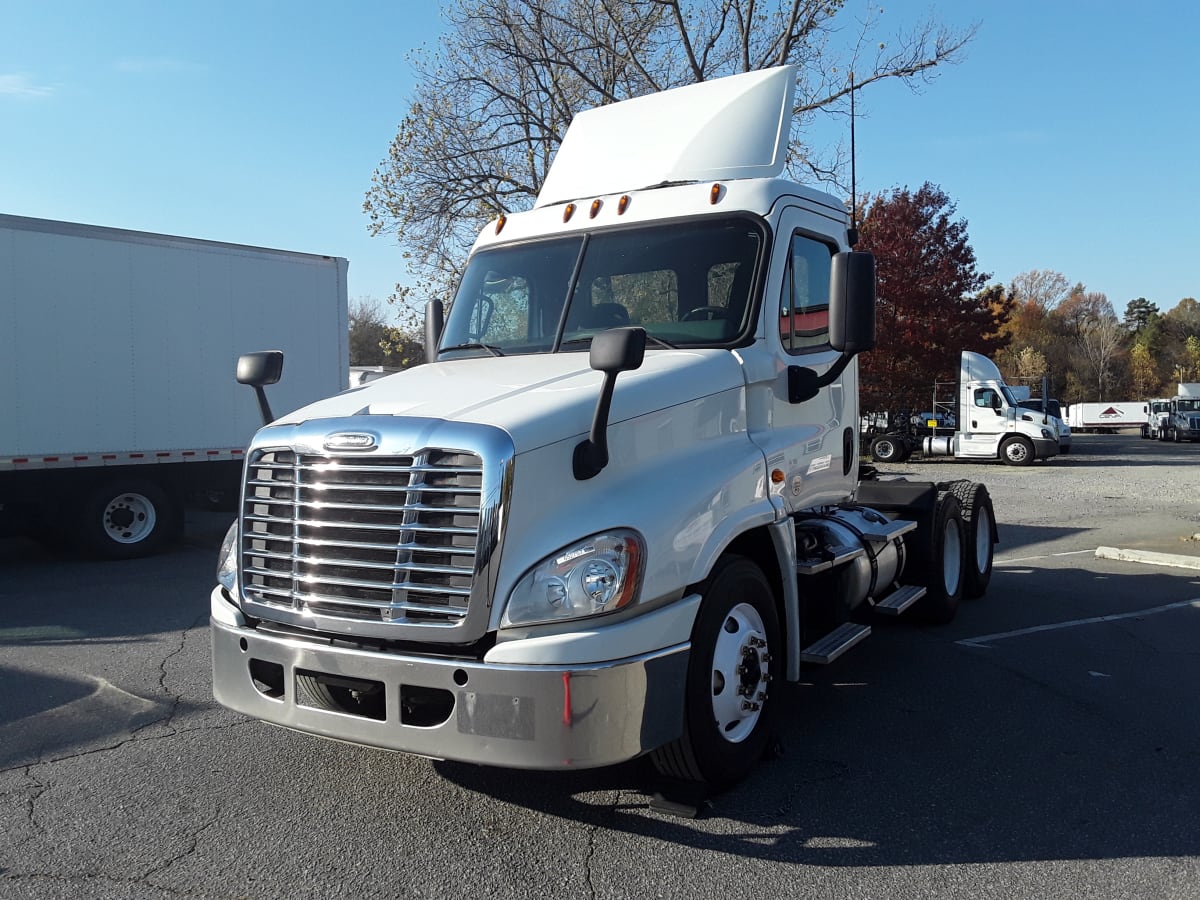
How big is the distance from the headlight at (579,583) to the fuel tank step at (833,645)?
1608 mm

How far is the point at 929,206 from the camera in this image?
37.8 metres

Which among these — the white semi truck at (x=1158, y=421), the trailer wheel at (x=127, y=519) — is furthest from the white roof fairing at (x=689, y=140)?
the white semi truck at (x=1158, y=421)

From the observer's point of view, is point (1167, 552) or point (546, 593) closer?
point (546, 593)

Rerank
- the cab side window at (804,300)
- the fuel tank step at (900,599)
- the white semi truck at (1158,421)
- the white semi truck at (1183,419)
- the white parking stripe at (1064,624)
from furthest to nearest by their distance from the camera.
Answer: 1. the white semi truck at (1158,421)
2. the white semi truck at (1183,419)
3. the white parking stripe at (1064,624)
4. the fuel tank step at (900,599)
5. the cab side window at (804,300)

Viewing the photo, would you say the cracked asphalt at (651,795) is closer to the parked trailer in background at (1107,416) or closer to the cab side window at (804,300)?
the cab side window at (804,300)

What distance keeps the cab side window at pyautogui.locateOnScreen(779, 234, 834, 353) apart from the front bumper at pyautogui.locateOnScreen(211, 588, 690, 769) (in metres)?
2.04

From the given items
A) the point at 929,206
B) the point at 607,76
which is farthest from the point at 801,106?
the point at 929,206

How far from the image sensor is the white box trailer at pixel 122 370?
10508 mm

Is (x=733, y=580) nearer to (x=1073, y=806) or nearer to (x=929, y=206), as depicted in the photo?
(x=1073, y=806)

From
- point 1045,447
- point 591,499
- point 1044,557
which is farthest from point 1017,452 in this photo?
point 591,499

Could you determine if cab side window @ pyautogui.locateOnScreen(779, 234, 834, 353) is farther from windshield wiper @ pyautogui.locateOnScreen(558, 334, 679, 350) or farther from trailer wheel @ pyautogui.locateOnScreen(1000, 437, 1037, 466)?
trailer wheel @ pyautogui.locateOnScreen(1000, 437, 1037, 466)

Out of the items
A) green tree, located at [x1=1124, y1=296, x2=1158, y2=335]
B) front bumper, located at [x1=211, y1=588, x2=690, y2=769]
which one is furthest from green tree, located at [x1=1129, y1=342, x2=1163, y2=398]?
front bumper, located at [x1=211, y1=588, x2=690, y2=769]

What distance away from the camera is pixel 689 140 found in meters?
5.65

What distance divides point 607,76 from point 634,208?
2266cm
